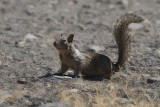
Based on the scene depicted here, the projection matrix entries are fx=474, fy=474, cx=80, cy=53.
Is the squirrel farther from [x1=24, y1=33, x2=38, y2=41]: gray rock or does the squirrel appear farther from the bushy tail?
[x1=24, y1=33, x2=38, y2=41]: gray rock

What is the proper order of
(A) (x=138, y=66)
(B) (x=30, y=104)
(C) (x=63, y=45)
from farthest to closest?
(A) (x=138, y=66)
(C) (x=63, y=45)
(B) (x=30, y=104)

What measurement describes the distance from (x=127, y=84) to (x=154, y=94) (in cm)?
53

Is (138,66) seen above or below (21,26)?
below

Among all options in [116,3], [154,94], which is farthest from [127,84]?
[116,3]

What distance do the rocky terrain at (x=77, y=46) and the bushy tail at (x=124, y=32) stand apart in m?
0.37

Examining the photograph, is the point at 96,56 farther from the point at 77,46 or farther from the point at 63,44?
the point at 77,46

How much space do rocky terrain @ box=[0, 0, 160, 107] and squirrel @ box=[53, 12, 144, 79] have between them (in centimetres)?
17

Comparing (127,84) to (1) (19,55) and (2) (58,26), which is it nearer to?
(1) (19,55)

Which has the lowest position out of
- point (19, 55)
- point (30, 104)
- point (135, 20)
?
point (30, 104)

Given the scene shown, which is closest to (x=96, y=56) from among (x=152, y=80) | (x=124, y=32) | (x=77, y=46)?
(x=124, y=32)

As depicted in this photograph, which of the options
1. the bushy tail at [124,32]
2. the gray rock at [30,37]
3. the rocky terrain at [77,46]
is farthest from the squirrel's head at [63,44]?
the gray rock at [30,37]

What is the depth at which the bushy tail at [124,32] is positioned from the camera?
7.25 metres

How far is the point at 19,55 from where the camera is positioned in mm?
8828

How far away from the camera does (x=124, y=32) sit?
24.1 ft
